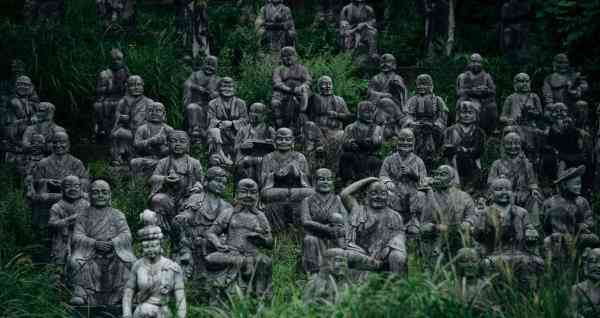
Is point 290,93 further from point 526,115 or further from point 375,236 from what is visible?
point 375,236

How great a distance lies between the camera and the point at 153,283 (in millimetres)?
13156

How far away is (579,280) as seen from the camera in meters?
13.8

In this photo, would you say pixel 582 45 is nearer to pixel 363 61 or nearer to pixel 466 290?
pixel 363 61

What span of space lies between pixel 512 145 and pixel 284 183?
2696 millimetres

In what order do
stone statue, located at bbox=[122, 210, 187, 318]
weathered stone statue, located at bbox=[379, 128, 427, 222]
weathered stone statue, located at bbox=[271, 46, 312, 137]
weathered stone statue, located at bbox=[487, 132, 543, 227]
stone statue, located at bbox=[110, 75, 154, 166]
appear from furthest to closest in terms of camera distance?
1. weathered stone statue, located at bbox=[271, 46, 312, 137]
2. stone statue, located at bbox=[110, 75, 154, 166]
3. weathered stone statue, located at bbox=[487, 132, 543, 227]
4. weathered stone statue, located at bbox=[379, 128, 427, 222]
5. stone statue, located at bbox=[122, 210, 187, 318]

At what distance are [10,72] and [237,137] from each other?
4.55m

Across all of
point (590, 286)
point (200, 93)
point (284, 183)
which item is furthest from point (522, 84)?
point (590, 286)

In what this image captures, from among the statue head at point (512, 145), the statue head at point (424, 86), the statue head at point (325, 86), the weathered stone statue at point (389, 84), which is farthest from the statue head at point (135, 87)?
the statue head at point (512, 145)

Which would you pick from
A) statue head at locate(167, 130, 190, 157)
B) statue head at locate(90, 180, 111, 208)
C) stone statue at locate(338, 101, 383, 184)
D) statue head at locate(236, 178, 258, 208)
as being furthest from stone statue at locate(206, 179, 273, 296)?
stone statue at locate(338, 101, 383, 184)

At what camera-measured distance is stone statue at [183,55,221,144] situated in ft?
65.5

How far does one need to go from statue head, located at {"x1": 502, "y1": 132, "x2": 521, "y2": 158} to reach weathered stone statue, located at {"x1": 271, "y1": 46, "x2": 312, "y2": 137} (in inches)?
A: 143

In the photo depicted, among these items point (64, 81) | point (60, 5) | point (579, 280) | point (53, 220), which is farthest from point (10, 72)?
point (579, 280)

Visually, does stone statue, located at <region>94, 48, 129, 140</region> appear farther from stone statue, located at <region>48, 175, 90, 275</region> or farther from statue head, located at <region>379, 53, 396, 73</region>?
stone statue, located at <region>48, 175, 90, 275</region>

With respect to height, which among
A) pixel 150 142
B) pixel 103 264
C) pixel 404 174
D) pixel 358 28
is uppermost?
pixel 358 28
